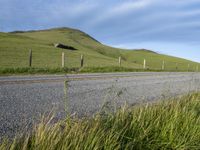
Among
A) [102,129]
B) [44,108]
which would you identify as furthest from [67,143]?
[44,108]

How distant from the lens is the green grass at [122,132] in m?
3.73

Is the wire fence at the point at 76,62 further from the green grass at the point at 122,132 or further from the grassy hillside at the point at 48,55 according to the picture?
the green grass at the point at 122,132

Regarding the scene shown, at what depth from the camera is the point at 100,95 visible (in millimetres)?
9398

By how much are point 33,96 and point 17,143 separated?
497 cm

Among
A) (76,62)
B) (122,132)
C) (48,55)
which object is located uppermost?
(48,55)

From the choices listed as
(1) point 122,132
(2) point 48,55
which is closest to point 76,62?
(2) point 48,55

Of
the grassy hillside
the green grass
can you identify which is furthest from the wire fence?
the green grass

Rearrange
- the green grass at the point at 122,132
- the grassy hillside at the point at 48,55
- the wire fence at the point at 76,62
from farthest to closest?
1. the grassy hillside at the point at 48,55
2. the wire fence at the point at 76,62
3. the green grass at the point at 122,132

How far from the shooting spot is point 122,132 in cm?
450

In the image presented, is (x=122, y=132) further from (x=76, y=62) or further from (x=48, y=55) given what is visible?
(x=48, y=55)

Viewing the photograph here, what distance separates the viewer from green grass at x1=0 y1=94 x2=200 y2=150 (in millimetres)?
3730

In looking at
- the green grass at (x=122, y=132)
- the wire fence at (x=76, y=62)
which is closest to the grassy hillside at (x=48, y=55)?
the wire fence at (x=76, y=62)

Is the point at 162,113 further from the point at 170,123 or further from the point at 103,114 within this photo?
the point at 103,114

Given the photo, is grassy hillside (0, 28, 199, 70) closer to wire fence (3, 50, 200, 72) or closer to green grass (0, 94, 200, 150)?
wire fence (3, 50, 200, 72)
